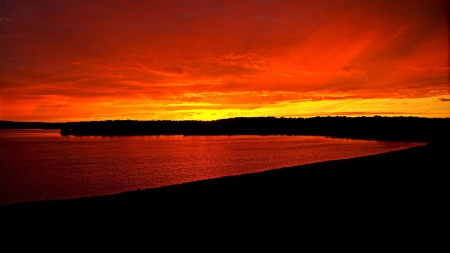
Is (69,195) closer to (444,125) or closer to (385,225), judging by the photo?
(385,225)

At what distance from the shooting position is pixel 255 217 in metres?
11.5

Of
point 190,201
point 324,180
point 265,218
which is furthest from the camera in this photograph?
point 324,180

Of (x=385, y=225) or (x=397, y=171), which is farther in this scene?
(x=397, y=171)

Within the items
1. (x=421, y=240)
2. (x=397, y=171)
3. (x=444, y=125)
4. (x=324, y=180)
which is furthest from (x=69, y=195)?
(x=444, y=125)

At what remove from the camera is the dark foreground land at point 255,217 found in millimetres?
8906

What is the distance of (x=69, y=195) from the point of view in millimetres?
28141

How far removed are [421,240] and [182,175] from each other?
105 ft

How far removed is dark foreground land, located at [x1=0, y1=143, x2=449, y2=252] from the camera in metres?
8.91

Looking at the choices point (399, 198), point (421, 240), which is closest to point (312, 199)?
point (399, 198)

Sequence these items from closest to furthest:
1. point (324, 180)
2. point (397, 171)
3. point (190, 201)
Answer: point (190, 201), point (324, 180), point (397, 171)

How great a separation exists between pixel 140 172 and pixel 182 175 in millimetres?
5982

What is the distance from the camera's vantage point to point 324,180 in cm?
1809

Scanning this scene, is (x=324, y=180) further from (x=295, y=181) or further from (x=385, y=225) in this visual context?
(x=385, y=225)

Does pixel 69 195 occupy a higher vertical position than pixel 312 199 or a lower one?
lower
